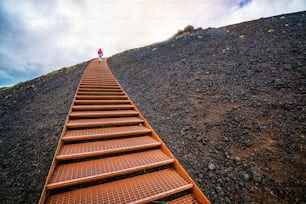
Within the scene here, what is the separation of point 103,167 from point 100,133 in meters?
0.79

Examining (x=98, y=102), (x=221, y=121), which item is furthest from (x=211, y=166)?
(x=98, y=102)

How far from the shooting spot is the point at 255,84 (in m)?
3.28

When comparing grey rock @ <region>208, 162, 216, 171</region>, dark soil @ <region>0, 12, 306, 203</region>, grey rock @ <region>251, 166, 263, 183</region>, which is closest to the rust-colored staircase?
dark soil @ <region>0, 12, 306, 203</region>

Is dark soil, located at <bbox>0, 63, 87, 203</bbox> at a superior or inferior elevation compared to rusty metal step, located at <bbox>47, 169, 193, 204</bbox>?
superior

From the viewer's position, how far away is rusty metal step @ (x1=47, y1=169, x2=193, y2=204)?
1.47 metres

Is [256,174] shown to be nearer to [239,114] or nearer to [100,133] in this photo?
[239,114]

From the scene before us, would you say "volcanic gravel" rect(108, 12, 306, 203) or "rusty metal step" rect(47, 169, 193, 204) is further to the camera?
"volcanic gravel" rect(108, 12, 306, 203)

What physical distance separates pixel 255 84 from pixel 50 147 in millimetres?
4738

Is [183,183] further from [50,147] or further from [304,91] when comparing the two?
[304,91]

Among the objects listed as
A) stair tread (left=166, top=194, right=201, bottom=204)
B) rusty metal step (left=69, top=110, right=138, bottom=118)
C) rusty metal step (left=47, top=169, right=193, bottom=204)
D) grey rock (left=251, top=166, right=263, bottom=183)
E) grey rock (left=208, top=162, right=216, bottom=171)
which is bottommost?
stair tread (left=166, top=194, right=201, bottom=204)

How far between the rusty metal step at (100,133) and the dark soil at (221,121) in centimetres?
31

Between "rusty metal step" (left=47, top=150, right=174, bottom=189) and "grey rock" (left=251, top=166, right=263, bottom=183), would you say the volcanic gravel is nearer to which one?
"grey rock" (left=251, top=166, right=263, bottom=183)

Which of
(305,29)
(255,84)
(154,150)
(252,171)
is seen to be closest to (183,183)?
(154,150)

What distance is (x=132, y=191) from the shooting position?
1.60 metres
